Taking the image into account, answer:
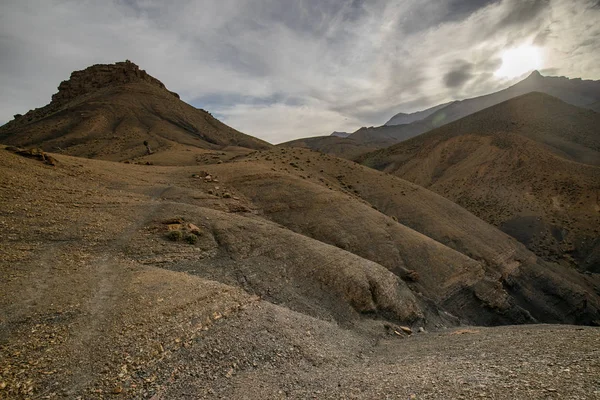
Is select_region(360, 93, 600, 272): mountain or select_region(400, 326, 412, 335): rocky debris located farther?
select_region(360, 93, 600, 272): mountain

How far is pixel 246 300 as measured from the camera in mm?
10641

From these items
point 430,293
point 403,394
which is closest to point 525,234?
point 430,293

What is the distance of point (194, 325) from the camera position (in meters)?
8.46

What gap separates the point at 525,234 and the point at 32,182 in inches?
2041

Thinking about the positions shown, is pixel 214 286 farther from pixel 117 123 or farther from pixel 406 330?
pixel 117 123

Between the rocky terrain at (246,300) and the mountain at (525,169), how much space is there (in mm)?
14948

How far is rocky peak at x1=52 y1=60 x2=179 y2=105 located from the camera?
77781 millimetres

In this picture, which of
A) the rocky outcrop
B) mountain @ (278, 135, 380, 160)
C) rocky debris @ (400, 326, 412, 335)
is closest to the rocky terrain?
rocky debris @ (400, 326, 412, 335)

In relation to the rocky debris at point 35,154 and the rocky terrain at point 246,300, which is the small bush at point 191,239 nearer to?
the rocky terrain at point 246,300

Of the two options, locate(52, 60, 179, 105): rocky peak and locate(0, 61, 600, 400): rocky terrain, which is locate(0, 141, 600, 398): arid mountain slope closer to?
locate(0, 61, 600, 400): rocky terrain

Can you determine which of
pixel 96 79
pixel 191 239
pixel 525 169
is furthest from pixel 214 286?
pixel 96 79

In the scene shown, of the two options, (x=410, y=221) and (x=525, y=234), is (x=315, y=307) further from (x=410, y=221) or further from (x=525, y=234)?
(x=525, y=234)

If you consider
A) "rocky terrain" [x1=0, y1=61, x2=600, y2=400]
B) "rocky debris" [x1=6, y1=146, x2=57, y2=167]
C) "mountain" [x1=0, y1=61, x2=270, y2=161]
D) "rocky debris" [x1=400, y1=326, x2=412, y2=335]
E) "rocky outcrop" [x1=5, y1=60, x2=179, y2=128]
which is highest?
"rocky outcrop" [x1=5, y1=60, x2=179, y2=128]

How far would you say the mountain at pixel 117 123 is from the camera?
52062 millimetres
